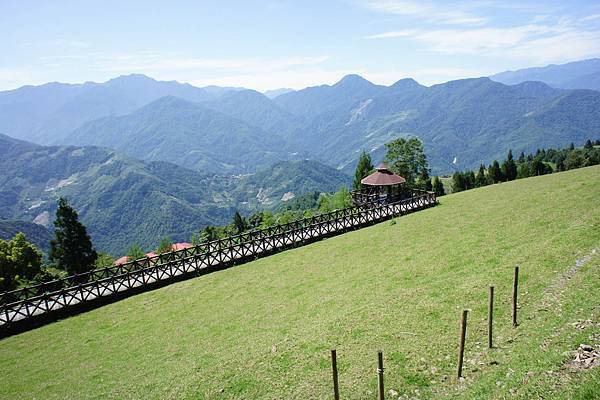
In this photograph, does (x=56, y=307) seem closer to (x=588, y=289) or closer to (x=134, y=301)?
(x=134, y=301)

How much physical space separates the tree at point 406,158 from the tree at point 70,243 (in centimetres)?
4551

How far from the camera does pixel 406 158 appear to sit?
61.6 m

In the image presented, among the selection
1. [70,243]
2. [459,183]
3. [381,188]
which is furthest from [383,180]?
[459,183]

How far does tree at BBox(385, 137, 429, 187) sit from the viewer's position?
201 ft

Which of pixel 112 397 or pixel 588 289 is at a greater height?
pixel 588 289

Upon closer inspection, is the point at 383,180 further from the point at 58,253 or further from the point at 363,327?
the point at 58,253

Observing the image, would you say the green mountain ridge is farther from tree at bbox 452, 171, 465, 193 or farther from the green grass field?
the green grass field

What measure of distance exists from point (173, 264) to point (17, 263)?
2364 cm

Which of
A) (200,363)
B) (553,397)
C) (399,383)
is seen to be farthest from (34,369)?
(553,397)

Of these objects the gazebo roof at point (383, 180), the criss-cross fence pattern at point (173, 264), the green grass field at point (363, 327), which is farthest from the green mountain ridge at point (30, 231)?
the green grass field at point (363, 327)

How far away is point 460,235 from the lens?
2134 centimetres

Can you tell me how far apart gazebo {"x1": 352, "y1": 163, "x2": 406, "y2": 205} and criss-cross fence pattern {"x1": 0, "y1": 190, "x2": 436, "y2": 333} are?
2.51 meters

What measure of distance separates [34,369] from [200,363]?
28.2 feet

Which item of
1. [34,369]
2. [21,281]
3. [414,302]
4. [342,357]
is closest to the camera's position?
[342,357]
